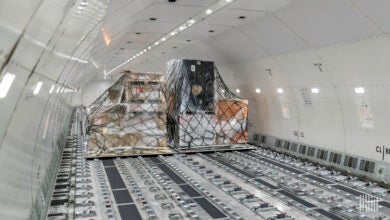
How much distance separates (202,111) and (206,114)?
0.18 metres

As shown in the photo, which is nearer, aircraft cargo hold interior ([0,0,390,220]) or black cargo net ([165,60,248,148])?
aircraft cargo hold interior ([0,0,390,220])

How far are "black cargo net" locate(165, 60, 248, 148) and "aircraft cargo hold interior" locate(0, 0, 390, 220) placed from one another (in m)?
0.04

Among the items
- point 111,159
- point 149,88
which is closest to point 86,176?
point 111,159

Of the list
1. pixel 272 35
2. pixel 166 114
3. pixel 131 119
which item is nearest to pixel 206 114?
pixel 166 114

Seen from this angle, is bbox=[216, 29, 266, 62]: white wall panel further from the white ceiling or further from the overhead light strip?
the overhead light strip

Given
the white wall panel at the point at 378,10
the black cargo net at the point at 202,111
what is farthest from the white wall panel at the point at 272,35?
the black cargo net at the point at 202,111

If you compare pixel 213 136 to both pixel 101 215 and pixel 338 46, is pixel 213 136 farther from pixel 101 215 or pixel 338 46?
pixel 101 215

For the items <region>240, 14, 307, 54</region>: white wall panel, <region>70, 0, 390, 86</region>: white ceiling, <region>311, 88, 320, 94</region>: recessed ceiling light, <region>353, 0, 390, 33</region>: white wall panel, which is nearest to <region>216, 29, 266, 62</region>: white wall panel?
<region>70, 0, 390, 86</region>: white ceiling

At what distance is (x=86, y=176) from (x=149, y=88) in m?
4.87

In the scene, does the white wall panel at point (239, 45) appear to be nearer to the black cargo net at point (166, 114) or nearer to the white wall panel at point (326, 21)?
the black cargo net at point (166, 114)

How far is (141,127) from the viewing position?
1275cm

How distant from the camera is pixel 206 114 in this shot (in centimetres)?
1355

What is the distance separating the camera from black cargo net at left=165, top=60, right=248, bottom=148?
13242 mm

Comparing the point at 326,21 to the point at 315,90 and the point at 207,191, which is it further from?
the point at 207,191
